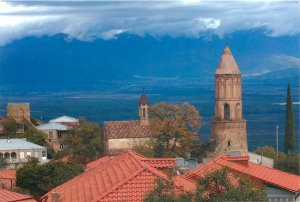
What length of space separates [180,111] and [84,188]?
82.3 feet

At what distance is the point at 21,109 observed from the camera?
63531 millimetres

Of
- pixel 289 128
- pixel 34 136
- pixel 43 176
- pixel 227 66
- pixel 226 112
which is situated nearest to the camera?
pixel 43 176

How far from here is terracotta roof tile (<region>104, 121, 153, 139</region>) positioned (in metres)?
44.4

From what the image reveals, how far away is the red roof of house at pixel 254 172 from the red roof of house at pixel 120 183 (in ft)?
8.43

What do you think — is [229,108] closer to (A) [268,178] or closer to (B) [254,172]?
(B) [254,172]

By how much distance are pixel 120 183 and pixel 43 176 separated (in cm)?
1410

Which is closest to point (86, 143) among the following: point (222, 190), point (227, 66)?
point (227, 66)

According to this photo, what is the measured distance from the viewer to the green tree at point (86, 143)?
41250 millimetres

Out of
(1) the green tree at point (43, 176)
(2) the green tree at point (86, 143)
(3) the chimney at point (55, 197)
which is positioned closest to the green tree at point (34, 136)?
(2) the green tree at point (86, 143)

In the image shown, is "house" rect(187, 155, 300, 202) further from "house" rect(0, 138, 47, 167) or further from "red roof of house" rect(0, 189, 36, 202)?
"house" rect(0, 138, 47, 167)

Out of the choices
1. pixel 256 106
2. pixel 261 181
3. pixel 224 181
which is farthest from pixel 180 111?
pixel 256 106

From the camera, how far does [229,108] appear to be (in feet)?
150

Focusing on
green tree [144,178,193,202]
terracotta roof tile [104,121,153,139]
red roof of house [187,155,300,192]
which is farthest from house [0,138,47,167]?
green tree [144,178,193,202]

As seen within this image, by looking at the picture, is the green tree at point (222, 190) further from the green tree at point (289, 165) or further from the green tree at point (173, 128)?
the green tree at point (173, 128)
